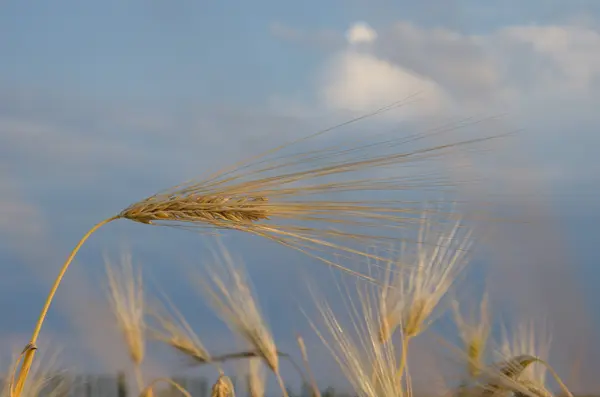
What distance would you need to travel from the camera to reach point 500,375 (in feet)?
7.57

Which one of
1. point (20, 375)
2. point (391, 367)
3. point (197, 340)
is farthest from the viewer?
point (197, 340)

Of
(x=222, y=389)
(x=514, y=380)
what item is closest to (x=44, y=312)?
(x=222, y=389)

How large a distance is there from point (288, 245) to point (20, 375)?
761 mm

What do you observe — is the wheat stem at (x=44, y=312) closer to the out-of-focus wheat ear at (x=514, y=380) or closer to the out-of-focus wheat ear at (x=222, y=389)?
the out-of-focus wheat ear at (x=222, y=389)

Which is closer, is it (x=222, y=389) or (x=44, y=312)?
(x=44, y=312)

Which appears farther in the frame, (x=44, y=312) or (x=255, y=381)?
(x=255, y=381)

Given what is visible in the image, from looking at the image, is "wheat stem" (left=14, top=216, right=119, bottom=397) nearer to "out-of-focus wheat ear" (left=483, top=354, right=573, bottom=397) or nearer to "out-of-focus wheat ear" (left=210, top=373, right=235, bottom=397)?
"out-of-focus wheat ear" (left=210, top=373, right=235, bottom=397)

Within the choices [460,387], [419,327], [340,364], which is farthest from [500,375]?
[419,327]

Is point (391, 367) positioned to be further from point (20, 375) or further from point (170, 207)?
point (20, 375)

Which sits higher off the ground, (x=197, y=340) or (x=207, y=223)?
(x=207, y=223)

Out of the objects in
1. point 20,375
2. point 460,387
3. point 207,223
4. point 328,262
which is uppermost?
point 207,223

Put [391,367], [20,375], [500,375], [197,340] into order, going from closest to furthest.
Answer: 1. [20,375]
2. [500,375]
3. [391,367]
4. [197,340]

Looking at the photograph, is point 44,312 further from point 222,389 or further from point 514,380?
point 514,380

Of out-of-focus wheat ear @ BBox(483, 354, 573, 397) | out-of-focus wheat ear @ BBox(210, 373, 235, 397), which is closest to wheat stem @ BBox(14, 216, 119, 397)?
out-of-focus wheat ear @ BBox(210, 373, 235, 397)
